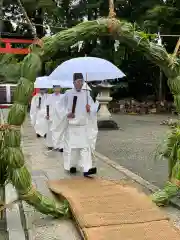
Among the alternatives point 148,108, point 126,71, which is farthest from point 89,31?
point 126,71

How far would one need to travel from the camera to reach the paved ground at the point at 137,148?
7.39 meters

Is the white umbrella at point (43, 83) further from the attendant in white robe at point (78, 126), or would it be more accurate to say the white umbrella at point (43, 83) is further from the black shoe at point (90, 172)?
the black shoe at point (90, 172)

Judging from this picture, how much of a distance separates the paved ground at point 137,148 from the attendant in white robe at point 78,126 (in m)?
1.13

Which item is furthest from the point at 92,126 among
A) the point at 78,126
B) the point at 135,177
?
the point at 135,177

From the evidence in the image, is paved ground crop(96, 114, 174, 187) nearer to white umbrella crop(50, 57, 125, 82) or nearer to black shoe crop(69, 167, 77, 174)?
black shoe crop(69, 167, 77, 174)

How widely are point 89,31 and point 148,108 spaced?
55.1 ft

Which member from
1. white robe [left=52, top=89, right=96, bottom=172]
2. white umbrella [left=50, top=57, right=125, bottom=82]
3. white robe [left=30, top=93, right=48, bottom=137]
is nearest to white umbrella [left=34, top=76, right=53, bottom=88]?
white robe [left=30, top=93, right=48, bottom=137]

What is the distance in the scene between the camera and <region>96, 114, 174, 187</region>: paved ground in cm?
739

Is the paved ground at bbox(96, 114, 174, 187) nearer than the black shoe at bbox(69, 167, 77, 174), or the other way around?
the black shoe at bbox(69, 167, 77, 174)

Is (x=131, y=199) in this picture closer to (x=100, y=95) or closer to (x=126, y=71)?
(x=100, y=95)

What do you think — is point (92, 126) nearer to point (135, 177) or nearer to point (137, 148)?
point (135, 177)

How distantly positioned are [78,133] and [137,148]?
3.56 metres

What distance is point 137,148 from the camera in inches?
396

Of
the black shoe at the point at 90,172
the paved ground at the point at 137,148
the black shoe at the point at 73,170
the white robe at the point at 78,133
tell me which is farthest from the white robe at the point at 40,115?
the black shoe at the point at 90,172
